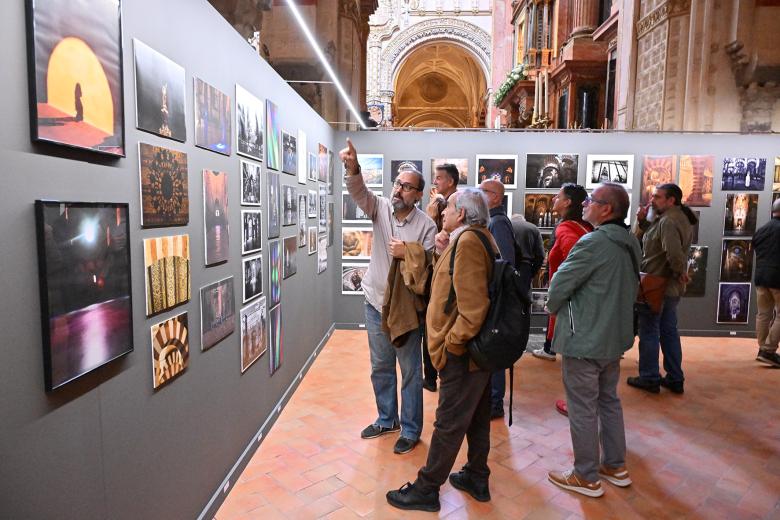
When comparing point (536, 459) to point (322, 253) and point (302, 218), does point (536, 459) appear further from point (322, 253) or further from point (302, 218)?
point (322, 253)

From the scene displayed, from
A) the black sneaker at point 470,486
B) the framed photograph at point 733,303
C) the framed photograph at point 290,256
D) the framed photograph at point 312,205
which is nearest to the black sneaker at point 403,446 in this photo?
the black sneaker at point 470,486

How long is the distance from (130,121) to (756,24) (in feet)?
34.8

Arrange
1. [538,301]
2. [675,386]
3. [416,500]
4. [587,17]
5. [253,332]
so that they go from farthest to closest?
[587,17]
[538,301]
[675,386]
[253,332]
[416,500]

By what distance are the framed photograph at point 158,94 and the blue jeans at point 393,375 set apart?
203cm

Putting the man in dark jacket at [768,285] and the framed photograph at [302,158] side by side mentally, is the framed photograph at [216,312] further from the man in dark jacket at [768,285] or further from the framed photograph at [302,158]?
the man in dark jacket at [768,285]

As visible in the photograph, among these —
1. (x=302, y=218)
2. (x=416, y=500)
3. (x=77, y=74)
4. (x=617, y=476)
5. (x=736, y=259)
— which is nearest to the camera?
(x=77, y=74)

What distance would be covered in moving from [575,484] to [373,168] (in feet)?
16.5

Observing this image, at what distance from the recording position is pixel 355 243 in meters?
7.18

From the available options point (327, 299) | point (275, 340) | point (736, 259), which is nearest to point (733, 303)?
point (736, 259)

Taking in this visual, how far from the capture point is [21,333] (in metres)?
1.43

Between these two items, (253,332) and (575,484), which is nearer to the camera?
(575,484)

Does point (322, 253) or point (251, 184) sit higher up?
point (251, 184)

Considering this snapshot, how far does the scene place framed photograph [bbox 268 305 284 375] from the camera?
3947 millimetres

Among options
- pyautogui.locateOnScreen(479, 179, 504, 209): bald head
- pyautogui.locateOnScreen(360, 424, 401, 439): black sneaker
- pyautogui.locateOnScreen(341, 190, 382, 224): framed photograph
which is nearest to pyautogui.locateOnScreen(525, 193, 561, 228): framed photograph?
pyautogui.locateOnScreen(341, 190, 382, 224): framed photograph
